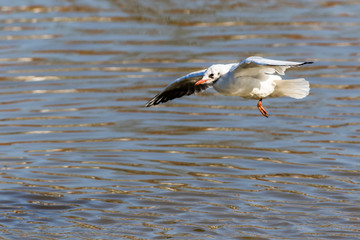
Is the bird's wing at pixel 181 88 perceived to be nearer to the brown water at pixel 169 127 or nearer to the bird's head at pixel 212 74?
the bird's head at pixel 212 74

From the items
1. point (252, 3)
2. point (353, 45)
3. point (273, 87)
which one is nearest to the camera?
point (273, 87)

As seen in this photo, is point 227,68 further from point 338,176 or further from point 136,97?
point 136,97

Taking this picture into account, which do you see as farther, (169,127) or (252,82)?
(169,127)

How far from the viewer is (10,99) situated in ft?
53.7

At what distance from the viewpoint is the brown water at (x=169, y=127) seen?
1119 cm

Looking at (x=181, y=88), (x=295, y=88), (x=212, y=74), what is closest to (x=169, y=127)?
(x=181, y=88)

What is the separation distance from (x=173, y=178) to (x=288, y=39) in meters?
8.03

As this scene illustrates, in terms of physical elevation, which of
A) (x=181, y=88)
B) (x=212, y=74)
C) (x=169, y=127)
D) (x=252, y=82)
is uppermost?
(x=212, y=74)

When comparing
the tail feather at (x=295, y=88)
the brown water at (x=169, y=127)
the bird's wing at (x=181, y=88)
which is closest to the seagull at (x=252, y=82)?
the tail feather at (x=295, y=88)

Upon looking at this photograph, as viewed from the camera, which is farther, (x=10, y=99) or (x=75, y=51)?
(x=75, y=51)

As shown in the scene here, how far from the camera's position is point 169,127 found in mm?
14773

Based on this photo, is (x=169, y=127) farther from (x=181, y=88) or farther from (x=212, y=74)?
(x=212, y=74)

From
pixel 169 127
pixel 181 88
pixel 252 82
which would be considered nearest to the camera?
pixel 252 82

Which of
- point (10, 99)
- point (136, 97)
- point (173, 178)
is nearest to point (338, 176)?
point (173, 178)
